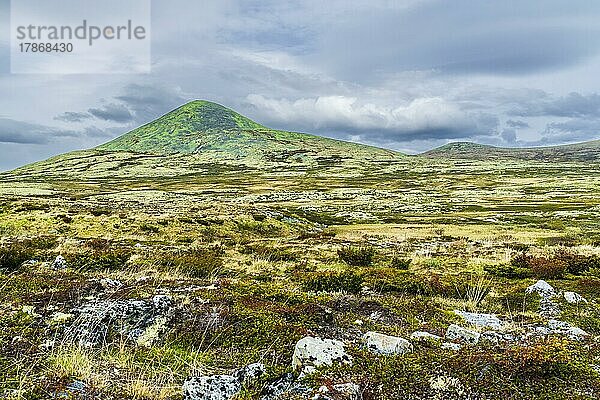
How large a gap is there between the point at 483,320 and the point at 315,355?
227 inches

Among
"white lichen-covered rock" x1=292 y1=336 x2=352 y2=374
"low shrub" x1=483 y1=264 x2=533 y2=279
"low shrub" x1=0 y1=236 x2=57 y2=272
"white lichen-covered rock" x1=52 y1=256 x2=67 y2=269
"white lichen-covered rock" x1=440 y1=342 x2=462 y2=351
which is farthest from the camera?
"low shrub" x1=483 y1=264 x2=533 y2=279

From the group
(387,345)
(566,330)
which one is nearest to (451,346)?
(387,345)

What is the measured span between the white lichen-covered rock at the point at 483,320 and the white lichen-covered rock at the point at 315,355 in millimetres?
4766

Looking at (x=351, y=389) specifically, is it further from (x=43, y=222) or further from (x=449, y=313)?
A: (x=43, y=222)

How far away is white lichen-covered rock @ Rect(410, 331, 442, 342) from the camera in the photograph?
8.85 metres

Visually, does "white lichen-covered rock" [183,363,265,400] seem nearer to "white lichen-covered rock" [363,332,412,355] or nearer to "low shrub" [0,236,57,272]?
"white lichen-covered rock" [363,332,412,355]

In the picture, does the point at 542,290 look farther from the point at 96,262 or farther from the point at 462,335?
the point at 96,262

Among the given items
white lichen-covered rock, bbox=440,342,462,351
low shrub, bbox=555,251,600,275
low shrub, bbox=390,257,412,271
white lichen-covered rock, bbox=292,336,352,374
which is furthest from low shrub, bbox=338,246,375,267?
white lichen-covered rock, bbox=292,336,352,374

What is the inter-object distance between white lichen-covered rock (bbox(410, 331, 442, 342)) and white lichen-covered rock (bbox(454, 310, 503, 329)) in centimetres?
205

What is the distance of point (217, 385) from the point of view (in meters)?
6.86

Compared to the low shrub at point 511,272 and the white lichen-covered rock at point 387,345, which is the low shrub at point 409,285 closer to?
the low shrub at point 511,272

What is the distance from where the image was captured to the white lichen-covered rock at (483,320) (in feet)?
35.2

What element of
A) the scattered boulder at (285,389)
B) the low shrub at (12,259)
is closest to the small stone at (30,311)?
the scattered boulder at (285,389)

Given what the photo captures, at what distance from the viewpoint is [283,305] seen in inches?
430
